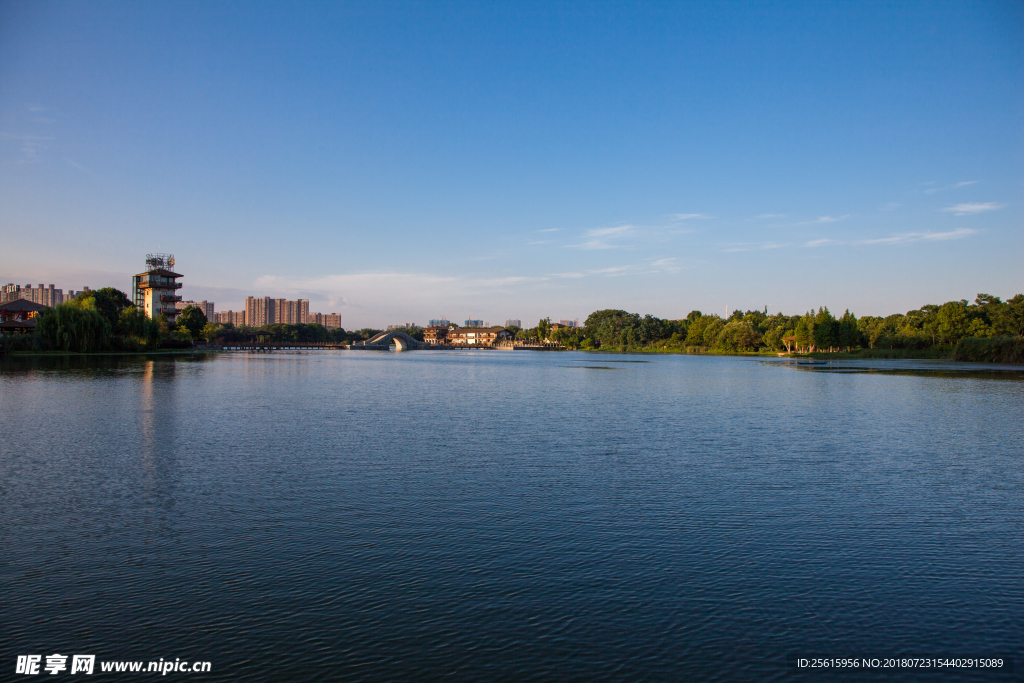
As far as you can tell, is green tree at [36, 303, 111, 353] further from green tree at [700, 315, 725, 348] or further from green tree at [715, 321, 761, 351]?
green tree at [700, 315, 725, 348]

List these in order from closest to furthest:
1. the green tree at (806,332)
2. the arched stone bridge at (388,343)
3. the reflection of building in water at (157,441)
A: the reflection of building in water at (157,441)
the green tree at (806,332)
the arched stone bridge at (388,343)

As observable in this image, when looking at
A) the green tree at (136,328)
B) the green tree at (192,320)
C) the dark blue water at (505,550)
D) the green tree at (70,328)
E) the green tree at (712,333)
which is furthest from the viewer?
the green tree at (712,333)

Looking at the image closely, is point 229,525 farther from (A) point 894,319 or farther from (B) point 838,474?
(A) point 894,319

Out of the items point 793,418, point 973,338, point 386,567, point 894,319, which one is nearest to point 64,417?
point 386,567

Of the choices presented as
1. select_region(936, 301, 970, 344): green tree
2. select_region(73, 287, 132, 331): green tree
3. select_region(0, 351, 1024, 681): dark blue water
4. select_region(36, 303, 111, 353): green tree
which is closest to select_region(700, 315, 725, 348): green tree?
select_region(936, 301, 970, 344): green tree

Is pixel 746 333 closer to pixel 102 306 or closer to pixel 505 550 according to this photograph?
A: pixel 102 306

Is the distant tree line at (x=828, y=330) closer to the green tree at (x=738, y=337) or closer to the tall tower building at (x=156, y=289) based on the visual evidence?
the green tree at (x=738, y=337)

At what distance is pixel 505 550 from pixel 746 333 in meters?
115

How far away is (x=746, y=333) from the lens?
115 m

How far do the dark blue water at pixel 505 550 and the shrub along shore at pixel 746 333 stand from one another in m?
54.1

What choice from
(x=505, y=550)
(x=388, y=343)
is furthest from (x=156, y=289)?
(x=505, y=550)

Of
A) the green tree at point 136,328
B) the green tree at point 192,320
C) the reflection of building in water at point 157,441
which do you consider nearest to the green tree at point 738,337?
the green tree at point 136,328

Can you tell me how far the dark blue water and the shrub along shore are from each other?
178 feet

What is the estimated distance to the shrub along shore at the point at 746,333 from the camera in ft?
207
